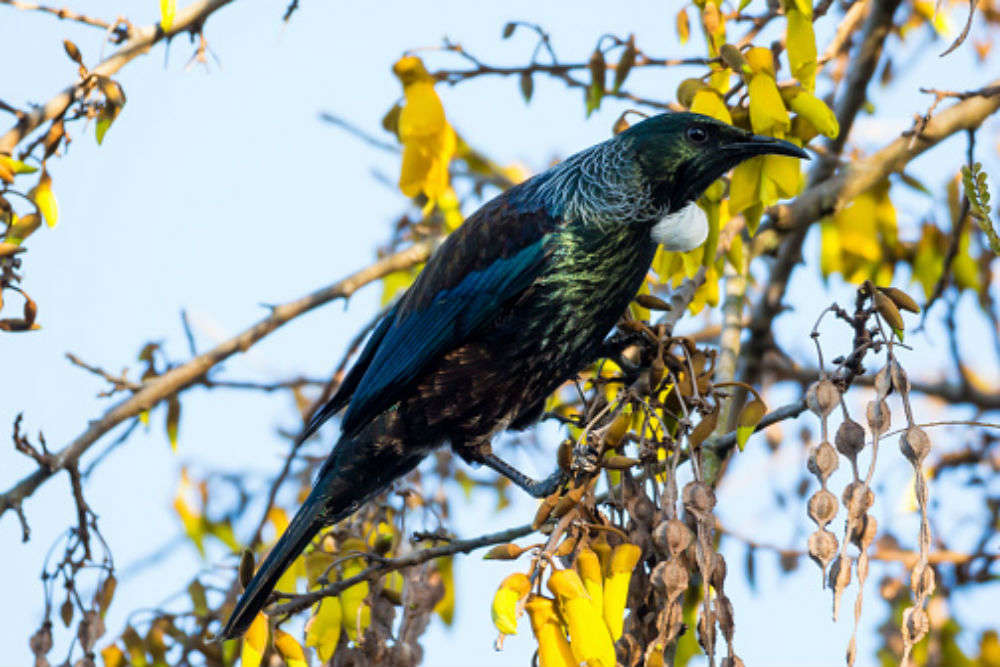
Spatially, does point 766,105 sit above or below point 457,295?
below

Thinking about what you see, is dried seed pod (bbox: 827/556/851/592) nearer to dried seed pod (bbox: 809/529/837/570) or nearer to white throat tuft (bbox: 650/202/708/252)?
dried seed pod (bbox: 809/529/837/570)

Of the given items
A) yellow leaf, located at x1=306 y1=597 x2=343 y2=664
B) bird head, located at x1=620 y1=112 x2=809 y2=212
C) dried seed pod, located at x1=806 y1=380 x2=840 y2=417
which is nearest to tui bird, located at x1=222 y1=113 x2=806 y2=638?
bird head, located at x1=620 y1=112 x2=809 y2=212

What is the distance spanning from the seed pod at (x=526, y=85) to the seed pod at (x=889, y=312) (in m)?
1.78

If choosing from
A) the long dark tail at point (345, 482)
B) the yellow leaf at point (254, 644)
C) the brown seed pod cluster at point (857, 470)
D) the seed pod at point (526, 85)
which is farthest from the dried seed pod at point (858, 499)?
the seed pod at point (526, 85)

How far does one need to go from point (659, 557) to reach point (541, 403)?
1427 millimetres

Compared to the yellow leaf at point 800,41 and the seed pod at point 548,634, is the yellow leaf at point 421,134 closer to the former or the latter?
the yellow leaf at point 800,41

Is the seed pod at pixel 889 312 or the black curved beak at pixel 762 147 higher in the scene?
the black curved beak at pixel 762 147

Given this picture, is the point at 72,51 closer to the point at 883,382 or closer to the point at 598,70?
the point at 598,70

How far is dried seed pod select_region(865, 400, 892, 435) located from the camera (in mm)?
1875

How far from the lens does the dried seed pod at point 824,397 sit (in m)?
1.97

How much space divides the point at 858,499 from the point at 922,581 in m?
0.15

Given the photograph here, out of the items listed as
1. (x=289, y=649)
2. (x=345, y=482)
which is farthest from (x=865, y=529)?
(x=345, y=482)

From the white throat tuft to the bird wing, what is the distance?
311mm

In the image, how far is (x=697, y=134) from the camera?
3.08m
